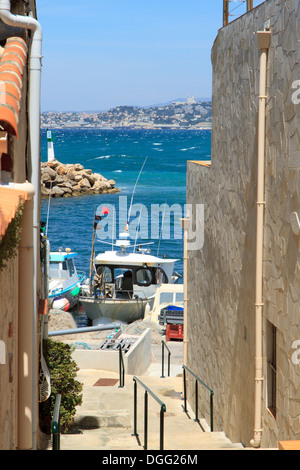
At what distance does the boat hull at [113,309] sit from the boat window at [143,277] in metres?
1.27

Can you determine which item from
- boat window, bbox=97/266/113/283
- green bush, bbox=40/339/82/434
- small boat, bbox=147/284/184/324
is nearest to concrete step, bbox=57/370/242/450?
green bush, bbox=40/339/82/434

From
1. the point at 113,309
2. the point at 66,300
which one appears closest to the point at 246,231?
the point at 113,309

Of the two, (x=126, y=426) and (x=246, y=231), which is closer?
(x=246, y=231)

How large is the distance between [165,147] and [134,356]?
148 metres

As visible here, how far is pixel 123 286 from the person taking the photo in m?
29.3

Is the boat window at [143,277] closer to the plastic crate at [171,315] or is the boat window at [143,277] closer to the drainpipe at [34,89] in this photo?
the plastic crate at [171,315]

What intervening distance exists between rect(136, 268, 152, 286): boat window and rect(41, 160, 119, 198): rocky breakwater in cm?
3952

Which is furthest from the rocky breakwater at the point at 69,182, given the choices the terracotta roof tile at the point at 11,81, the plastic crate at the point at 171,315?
the terracotta roof tile at the point at 11,81

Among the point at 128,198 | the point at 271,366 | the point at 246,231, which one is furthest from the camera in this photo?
the point at 128,198

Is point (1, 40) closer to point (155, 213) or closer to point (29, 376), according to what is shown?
point (29, 376)

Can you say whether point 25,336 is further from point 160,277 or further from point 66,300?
point 66,300

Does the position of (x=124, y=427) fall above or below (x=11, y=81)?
below

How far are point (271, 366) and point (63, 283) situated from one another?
82.8ft
